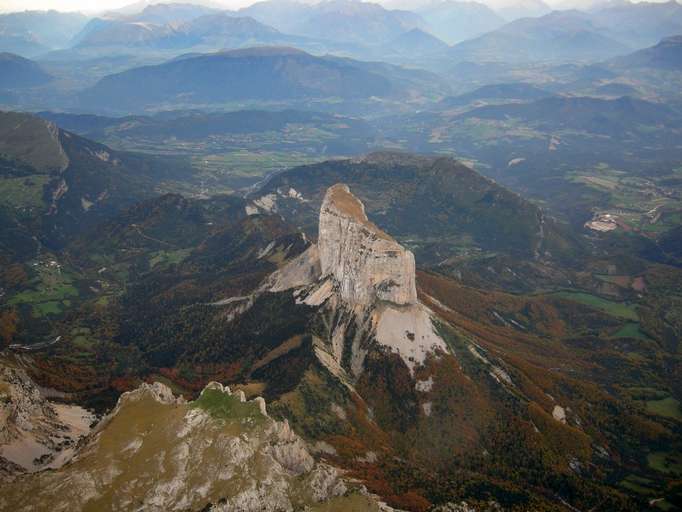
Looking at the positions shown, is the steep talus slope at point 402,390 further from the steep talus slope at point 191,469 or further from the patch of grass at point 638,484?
the steep talus slope at point 191,469

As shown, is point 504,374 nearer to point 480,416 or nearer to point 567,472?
point 480,416

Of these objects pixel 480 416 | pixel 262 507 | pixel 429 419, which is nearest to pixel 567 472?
pixel 480 416

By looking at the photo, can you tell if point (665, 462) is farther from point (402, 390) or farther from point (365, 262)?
point (365, 262)

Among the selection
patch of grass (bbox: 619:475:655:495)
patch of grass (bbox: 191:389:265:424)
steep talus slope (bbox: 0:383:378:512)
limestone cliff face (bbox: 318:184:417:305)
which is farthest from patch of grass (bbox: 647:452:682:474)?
patch of grass (bbox: 191:389:265:424)

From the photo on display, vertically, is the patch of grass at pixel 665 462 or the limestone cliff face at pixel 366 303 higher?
the limestone cliff face at pixel 366 303

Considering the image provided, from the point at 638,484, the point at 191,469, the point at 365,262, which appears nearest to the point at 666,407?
the point at 638,484

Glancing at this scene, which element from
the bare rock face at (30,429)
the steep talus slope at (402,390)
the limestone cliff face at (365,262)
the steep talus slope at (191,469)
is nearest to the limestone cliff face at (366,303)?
the limestone cliff face at (365,262)
